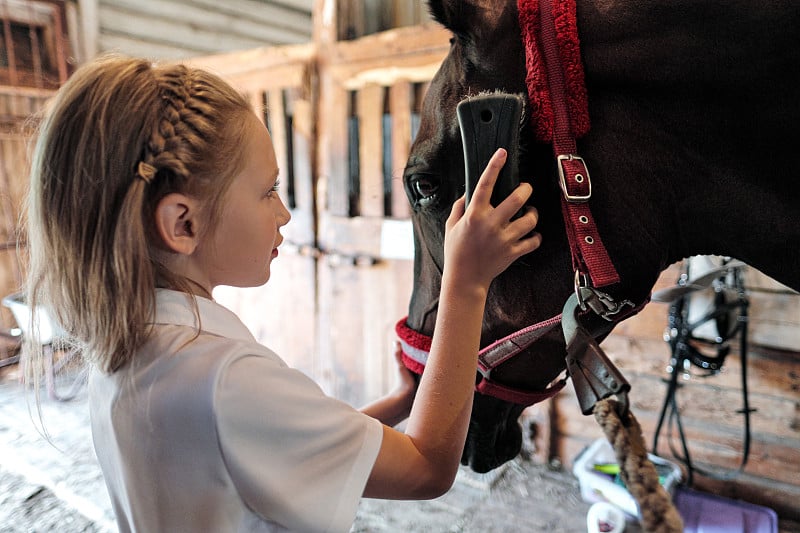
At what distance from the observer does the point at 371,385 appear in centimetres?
293

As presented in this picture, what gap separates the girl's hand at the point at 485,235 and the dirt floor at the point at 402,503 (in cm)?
167

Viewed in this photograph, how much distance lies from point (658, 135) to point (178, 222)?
0.64 meters

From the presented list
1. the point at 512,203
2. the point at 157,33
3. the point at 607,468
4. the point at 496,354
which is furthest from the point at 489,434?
the point at 157,33

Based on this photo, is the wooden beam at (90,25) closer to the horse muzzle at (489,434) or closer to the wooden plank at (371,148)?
the wooden plank at (371,148)

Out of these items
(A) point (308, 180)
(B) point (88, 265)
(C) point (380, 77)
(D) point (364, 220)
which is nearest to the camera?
(B) point (88, 265)

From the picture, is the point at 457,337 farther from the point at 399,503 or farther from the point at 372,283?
the point at 372,283

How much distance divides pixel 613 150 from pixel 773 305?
169 cm

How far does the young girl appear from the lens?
60 centimetres

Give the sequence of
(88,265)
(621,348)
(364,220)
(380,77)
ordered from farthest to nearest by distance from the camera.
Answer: (364,220), (380,77), (621,348), (88,265)

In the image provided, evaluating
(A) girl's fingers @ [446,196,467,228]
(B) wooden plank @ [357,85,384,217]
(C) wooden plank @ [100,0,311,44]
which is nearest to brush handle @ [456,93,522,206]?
(A) girl's fingers @ [446,196,467,228]

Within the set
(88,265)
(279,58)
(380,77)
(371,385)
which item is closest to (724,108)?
(88,265)

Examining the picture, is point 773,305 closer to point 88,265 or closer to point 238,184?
point 238,184

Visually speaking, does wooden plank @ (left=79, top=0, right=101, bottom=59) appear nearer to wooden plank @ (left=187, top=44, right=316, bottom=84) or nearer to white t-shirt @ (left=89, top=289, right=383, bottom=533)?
wooden plank @ (left=187, top=44, right=316, bottom=84)

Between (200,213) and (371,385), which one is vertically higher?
(200,213)
